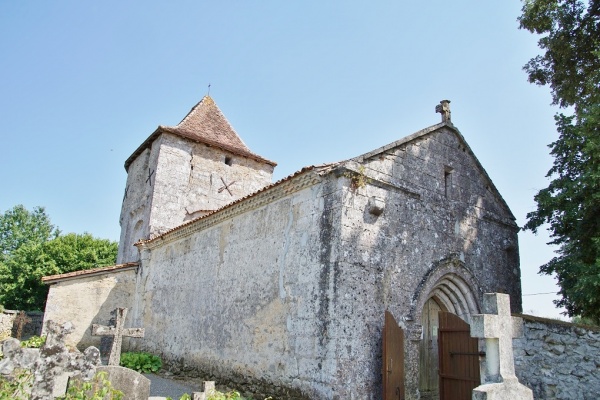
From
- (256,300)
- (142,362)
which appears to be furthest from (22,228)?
(256,300)

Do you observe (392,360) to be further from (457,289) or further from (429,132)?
(429,132)

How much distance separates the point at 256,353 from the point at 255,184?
10952 millimetres

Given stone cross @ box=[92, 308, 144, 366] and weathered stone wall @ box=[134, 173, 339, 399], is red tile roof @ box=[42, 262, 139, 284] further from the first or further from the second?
stone cross @ box=[92, 308, 144, 366]

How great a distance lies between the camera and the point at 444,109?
416 inches

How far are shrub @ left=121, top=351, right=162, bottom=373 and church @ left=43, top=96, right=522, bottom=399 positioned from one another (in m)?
0.35

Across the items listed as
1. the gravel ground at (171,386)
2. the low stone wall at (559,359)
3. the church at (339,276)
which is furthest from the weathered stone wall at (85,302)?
the low stone wall at (559,359)

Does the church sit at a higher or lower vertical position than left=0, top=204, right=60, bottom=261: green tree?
lower

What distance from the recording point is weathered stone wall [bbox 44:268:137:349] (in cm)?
1390

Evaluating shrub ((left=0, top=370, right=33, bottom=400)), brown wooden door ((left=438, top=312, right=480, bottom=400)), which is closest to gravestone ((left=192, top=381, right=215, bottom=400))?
shrub ((left=0, top=370, right=33, bottom=400))

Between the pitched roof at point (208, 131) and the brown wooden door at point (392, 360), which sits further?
the pitched roof at point (208, 131)

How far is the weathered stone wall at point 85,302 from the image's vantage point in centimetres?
1390

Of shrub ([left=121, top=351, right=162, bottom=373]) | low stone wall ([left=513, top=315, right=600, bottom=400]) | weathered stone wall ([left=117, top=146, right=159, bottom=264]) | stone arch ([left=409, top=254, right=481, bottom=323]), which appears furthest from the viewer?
weathered stone wall ([left=117, top=146, right=159, bottom=264])

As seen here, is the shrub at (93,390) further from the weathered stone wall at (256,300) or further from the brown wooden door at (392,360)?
the brown wooden door at (392,360)

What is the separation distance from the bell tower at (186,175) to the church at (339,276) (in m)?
3.58
